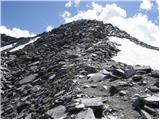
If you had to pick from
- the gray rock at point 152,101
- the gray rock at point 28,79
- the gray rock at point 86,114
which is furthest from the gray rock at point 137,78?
the gray rock at point 28,79

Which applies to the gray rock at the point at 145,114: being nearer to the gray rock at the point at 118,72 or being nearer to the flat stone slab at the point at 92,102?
the flat stone slab at the point at 92,102

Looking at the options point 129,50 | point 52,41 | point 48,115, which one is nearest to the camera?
point 48,115

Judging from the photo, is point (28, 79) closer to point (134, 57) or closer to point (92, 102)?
point (134, 57)

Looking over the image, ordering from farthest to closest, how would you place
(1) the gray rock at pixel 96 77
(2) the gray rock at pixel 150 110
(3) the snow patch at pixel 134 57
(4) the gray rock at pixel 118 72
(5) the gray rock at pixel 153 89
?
(3) the snow patch at pixel 134 57, (4) the gray rock at pixel 118 72, (1) the gray rock at pixel 96 77, (5) the gray rock at pixel 153 89, (2) the gray rock at pixel 150 110

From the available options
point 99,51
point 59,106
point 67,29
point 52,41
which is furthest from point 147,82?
point 67,29

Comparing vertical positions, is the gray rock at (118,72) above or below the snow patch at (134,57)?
below

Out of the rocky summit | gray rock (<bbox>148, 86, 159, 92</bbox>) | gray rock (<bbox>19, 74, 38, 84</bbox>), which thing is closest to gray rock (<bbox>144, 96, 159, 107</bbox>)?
the rocky summit

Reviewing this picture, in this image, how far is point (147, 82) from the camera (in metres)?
21.0

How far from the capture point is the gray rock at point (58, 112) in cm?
1648

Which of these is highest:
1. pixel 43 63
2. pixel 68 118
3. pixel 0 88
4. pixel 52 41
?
pixel 52 41

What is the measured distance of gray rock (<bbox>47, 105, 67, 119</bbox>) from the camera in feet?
54.1

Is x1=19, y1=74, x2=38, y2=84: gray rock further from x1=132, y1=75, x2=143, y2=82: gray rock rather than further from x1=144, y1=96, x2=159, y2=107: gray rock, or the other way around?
x1=144, y1=96, x2=159, y2=107: gray rock

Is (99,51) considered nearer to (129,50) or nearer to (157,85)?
Answer: (129,50)

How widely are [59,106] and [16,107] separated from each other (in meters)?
4.19
